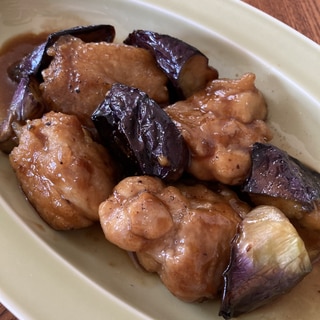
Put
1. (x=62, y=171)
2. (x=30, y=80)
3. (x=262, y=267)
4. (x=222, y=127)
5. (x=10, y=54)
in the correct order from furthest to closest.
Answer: (x=10, y=54), (x=30, y=80), (x=222, y=127), (x=62, y=171), (x=262, y=267)

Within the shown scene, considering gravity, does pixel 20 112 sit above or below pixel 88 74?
below

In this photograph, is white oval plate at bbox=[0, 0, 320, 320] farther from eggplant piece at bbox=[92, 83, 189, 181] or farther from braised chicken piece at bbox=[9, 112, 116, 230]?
eggplant piece at bbox=[92, 83, 189, 181]

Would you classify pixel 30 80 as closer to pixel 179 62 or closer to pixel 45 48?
pixel 45 48

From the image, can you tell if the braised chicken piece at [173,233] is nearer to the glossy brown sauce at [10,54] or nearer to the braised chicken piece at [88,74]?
A: the braised chicken piece at [88,74]

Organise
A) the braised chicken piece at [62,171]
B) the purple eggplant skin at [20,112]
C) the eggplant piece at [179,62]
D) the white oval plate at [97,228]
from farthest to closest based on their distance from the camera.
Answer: the eggplant piece at [179,62] → the purple eggplant skin at [20,112] → the braised chicken piece at [62,171] → the white oval plate at [97,228]

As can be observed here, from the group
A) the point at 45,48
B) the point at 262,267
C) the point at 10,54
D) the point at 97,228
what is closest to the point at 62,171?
the point at 97,228

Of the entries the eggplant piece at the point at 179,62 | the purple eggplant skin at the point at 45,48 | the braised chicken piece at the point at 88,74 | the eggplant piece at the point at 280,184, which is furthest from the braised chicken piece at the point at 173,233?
the purple eggplant skin at the point at 45,48
